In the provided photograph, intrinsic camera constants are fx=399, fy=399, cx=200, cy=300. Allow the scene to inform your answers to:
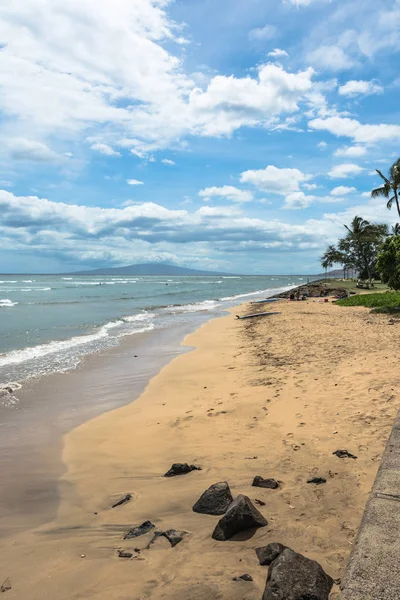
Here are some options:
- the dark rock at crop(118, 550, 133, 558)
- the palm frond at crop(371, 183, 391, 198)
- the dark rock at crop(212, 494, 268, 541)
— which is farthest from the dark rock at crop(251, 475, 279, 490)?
the palm frond at crop(371, 183, 391, 198)

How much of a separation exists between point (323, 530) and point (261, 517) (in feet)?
1.89

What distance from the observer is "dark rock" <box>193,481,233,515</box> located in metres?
4.21

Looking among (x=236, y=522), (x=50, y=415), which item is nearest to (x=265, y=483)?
(x=236, y=522)

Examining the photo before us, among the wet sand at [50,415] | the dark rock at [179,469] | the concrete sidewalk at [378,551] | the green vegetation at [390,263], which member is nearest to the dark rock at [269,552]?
the concrete sidewalk at [378,551]

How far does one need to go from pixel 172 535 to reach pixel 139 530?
1.29ft

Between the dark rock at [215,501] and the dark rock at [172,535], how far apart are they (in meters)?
0.40

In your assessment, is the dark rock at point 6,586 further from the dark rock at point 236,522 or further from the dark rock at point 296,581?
the dark rock at point 296,581

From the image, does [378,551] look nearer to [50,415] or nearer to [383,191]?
[50,415]

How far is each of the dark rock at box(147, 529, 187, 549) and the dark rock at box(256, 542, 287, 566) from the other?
796 mm

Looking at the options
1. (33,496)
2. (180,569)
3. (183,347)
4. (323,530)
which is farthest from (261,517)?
(183,347)

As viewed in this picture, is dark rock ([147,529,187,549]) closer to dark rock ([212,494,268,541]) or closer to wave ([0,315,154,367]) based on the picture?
dark rock ([212,494,268,541])

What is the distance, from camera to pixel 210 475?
17.0 ft

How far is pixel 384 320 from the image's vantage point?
65.7 ft

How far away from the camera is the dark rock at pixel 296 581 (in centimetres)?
266
